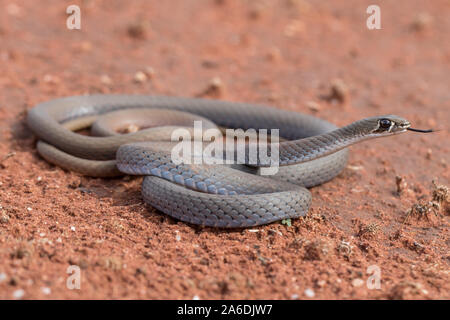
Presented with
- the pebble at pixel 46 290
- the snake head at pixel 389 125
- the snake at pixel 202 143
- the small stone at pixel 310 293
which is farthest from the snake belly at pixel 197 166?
the pebble at pixel 46 290

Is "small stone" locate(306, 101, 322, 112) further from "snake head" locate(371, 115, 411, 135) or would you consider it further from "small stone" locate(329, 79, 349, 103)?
"snake head" locate(371, 115, 411, 135)

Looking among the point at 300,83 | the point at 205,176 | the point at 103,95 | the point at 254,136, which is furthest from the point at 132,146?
the point at 300,83

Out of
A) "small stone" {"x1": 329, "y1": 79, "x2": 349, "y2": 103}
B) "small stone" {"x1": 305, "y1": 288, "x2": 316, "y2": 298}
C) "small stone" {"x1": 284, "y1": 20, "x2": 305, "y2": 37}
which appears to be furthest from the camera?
"small stone" {"x1": 284, "y1": 20, "x2": 305, "y2": 37}

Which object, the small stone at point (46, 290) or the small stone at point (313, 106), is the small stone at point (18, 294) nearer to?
the small stone at point (46, 290)

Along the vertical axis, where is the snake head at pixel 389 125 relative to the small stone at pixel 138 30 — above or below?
below

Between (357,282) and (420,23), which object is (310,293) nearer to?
(357,282)

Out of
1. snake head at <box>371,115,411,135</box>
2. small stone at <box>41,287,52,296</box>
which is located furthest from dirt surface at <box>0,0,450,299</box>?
snake head at <box>371,115,411,135</box>
